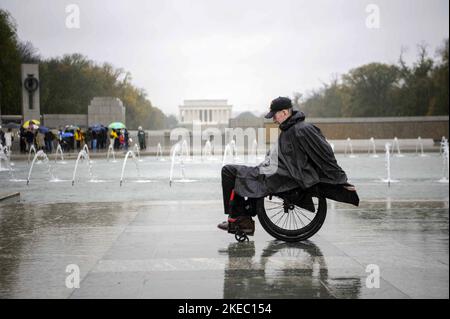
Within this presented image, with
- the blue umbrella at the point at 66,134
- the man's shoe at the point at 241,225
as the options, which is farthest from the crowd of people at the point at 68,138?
the man's shoe at the point at 241,225

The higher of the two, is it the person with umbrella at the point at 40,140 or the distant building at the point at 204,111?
the distant building at the point at 204,111

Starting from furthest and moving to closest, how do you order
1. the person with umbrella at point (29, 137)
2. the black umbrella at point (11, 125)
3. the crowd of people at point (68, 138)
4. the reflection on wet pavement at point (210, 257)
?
1. the black umbrella at point (11, 125)
2. the crowd of people at point (68, 138)
3. the person with umbrella at point (29, 137)
4. the reflection on wet pavement at point (210, 257)

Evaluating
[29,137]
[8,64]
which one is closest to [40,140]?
[29,137]

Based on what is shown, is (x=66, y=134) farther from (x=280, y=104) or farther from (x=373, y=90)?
(x=373, y=90)

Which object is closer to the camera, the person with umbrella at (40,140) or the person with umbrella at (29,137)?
the person with umbrella at (29,137)

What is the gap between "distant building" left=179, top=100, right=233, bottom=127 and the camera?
4705 inches

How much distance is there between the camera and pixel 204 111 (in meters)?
121

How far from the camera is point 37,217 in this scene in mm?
8664

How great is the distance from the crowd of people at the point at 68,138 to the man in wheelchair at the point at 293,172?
2825 cm

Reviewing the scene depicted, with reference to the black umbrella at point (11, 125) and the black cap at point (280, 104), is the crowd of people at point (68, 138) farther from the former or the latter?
the black cap at point (280, 104)

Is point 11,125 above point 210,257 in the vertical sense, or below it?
above

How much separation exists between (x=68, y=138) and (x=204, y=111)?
8510 cm

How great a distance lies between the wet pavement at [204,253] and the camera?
4559 mm
